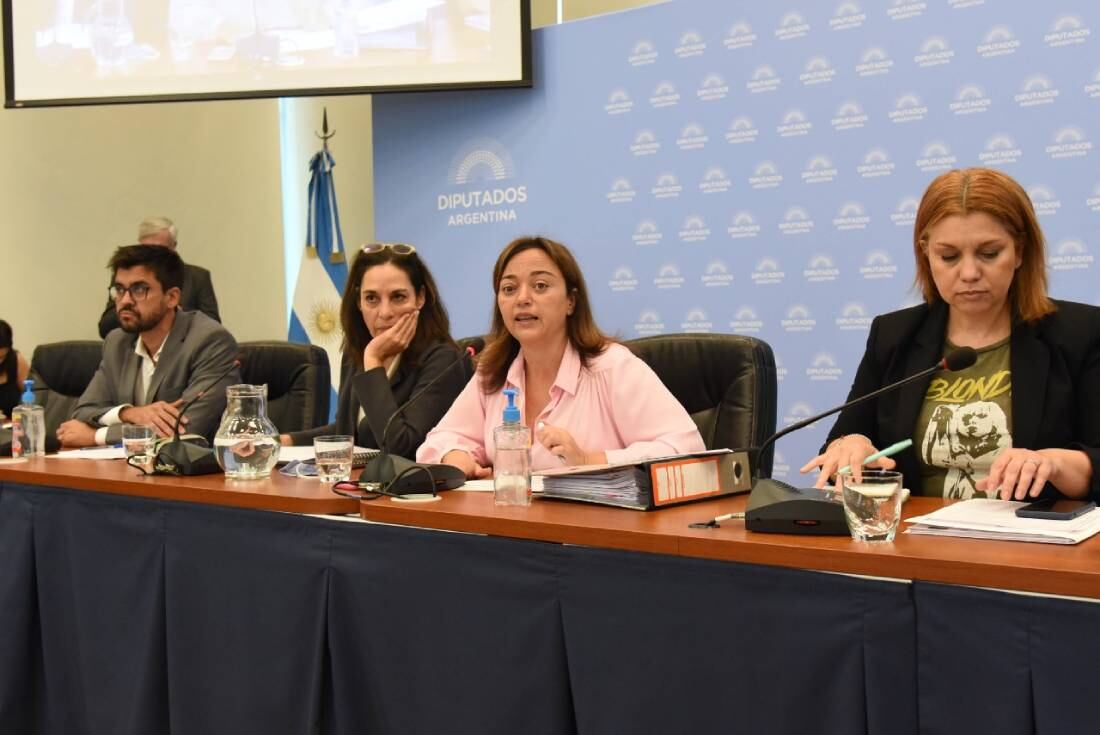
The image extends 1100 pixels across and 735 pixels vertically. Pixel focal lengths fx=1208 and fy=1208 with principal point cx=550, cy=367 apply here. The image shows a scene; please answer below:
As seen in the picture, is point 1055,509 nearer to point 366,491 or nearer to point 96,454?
point 366,491

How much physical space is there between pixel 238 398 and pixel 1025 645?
67.4 inches

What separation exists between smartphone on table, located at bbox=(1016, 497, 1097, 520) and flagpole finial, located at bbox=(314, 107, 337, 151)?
566 centimetres

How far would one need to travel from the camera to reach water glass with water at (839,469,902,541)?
1.55m

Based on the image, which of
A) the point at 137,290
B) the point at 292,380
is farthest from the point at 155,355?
the point at 292,380

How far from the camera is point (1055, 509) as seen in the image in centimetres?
168

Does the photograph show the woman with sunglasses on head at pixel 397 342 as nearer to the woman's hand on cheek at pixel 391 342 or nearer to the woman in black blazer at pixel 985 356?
the woman's hand on cheek at pixel 391 342

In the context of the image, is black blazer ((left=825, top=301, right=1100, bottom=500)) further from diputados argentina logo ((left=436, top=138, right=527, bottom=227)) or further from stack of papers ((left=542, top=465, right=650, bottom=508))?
diputados argentina logo ((left=436, top=138, right=527, bottom=227))

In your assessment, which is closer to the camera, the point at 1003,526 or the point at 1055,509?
the point at 1003,526

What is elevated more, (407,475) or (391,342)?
(391,342)

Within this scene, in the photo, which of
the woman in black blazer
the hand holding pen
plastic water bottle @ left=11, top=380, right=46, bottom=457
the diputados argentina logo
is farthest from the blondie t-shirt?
the diputados argentina logo

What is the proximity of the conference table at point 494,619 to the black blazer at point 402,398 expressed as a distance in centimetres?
52

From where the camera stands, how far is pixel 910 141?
13.4 feet

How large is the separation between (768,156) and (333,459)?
2.54 meters

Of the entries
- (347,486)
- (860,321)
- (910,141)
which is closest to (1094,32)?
(910,141)
